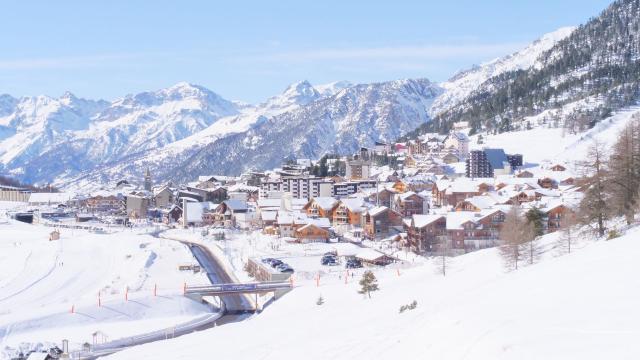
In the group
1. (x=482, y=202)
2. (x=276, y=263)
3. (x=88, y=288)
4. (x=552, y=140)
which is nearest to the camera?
(x=88, y=288)

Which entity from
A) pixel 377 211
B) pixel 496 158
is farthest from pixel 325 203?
pixel 496 158

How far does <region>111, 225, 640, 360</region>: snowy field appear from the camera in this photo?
13438 mm

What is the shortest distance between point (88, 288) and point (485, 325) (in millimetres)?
48091

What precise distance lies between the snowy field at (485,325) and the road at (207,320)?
1115 centimetres

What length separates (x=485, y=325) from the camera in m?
15.2

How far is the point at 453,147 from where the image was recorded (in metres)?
150

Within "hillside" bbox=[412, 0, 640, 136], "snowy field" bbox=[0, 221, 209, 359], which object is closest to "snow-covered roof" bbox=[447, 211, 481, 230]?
"snowy field" bbox=[0, 221, 209, 359]

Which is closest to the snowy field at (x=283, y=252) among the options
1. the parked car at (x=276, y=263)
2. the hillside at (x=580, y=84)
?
the parked car at (x=276, y=263)

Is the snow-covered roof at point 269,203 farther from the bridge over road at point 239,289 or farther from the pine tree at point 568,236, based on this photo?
the pine tree at point 568,236

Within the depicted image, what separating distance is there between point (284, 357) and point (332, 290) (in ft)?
79.4

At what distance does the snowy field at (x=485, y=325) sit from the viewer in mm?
13438

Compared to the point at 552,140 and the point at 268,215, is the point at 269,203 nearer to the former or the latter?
the point at 268,215

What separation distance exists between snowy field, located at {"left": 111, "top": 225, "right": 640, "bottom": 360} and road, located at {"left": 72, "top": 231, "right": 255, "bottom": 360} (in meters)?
11.1

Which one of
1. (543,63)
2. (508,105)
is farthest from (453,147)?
(543,63)
